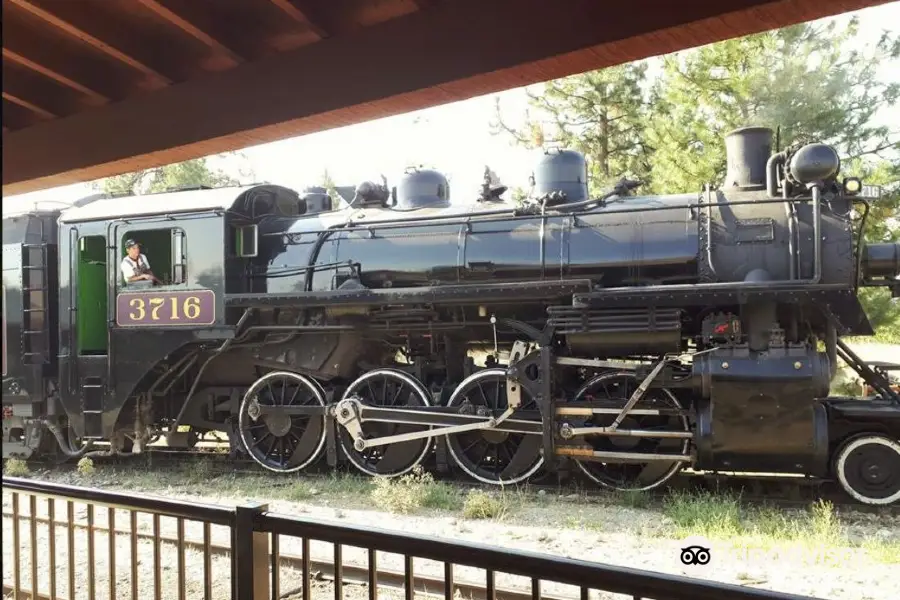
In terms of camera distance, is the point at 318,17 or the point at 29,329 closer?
the point at 318,17

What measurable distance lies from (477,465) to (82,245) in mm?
4937

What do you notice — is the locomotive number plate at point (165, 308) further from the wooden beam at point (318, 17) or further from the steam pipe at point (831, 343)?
the steam pipe at point (831, 343)

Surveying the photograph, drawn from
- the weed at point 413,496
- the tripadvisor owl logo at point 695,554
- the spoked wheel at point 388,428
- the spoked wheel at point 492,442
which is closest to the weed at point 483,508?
the weed at point 413,496

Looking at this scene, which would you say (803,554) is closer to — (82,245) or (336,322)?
(336,322)

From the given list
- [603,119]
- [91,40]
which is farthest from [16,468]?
[603,119]

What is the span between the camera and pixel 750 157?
6.57m

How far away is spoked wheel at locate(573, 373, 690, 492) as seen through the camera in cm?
614

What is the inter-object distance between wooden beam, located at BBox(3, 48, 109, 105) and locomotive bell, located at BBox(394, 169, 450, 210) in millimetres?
4716

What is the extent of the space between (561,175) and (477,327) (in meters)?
1.72

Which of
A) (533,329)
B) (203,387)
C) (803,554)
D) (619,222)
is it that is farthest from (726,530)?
(203,387)

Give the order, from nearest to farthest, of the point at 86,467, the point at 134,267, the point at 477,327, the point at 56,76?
the point at 56,76, the point at 477,327, the point at 134,267, the point at 86,467

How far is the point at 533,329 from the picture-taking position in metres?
6.48

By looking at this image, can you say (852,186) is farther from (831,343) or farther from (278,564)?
(278,564)

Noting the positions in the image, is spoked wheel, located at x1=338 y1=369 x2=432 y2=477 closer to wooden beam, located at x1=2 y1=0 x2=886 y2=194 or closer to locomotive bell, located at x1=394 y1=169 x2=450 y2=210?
locomotive bell, located at x1=394 y1=169 x2=450 y2=210
